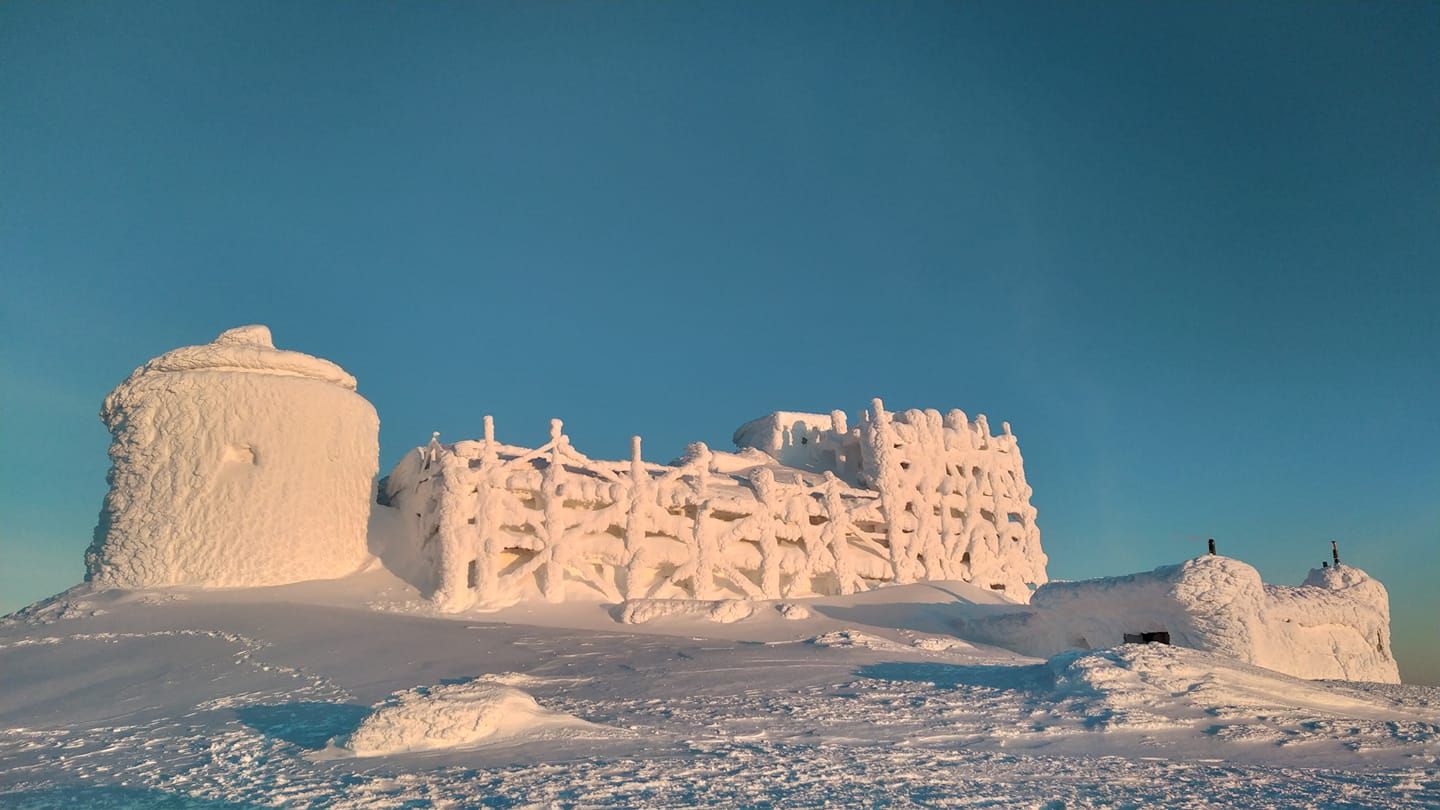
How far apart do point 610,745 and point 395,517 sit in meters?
13.6

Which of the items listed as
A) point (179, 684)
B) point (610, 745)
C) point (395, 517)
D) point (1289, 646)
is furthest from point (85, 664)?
point (1289, 646)

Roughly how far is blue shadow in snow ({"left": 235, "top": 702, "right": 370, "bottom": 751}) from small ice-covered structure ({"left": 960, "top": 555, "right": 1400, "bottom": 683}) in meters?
9.33

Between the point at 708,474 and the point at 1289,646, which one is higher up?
the point at 708,474

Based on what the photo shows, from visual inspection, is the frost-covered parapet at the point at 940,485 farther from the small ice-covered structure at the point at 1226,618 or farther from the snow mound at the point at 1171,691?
the snow mound at the point at 1171,691

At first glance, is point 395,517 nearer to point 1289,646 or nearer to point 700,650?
point 700,650

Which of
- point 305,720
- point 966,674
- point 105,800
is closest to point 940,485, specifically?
point 966,674

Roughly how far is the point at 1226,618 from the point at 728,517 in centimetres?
927

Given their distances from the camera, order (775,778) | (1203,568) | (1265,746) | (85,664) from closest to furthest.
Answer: (775,778) < (1265,746) < (85,664) < (1203,568)

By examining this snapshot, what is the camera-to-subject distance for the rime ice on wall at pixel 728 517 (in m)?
17.4

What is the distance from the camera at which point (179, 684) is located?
10.9 metres

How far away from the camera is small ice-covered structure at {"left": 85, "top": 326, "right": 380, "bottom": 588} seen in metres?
16.4

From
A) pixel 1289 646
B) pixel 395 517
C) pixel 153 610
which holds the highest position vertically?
pixel 395 517

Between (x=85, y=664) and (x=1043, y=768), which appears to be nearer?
(x=1043, y=768)

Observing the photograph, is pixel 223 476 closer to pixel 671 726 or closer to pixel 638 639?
pixel 638 639
